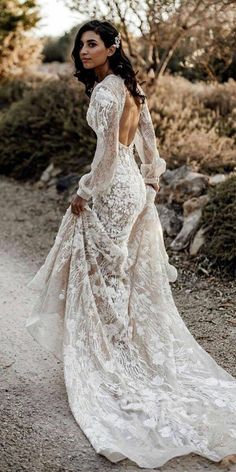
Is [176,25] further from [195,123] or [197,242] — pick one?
[197,242]

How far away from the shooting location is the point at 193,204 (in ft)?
23.4

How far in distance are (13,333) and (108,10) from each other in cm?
619

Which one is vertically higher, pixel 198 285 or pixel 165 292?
pixel 165 292

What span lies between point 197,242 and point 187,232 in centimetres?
23

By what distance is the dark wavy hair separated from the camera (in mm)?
3871

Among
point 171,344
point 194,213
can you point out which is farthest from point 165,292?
point 194,213

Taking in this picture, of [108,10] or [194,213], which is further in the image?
[108,10]

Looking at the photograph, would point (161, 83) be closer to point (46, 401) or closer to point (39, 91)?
point (39, 91)

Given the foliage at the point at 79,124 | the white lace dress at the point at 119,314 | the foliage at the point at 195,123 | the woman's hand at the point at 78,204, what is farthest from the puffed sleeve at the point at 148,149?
the foliage at the point at 79,124

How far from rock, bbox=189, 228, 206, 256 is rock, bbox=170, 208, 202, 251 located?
11 centimetres

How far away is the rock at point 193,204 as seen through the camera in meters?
7.09

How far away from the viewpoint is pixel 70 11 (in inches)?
392

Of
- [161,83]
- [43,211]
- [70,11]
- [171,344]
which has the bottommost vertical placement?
[43,211]

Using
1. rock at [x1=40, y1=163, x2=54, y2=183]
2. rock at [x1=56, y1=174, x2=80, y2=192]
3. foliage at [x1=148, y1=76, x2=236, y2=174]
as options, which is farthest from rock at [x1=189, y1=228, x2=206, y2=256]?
rock at [x1=40, y1=163, x2=54, y2=183]
